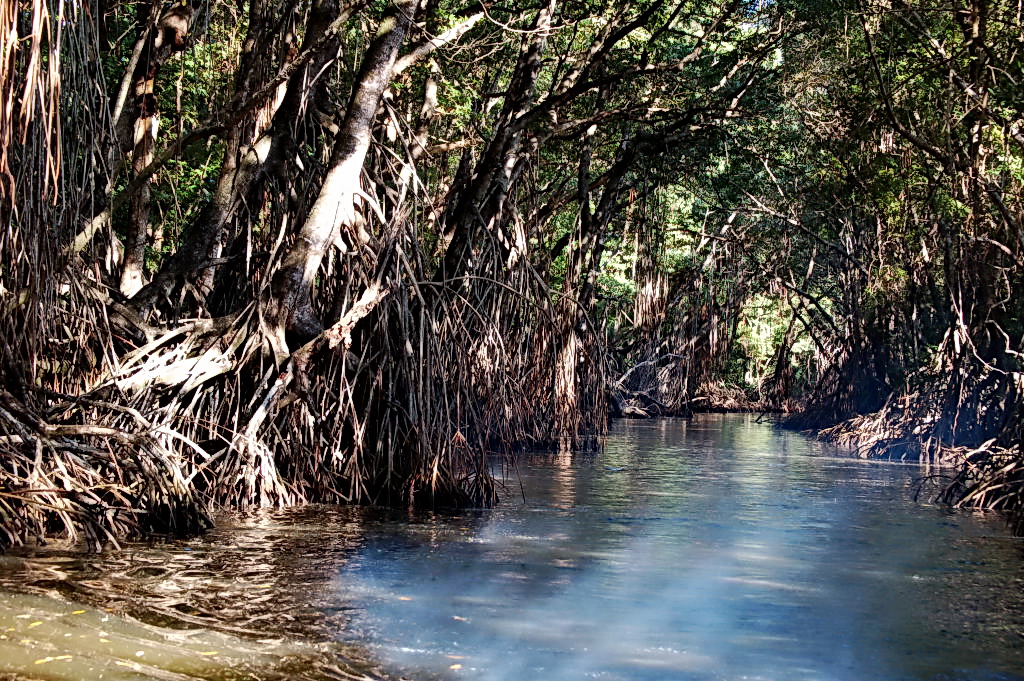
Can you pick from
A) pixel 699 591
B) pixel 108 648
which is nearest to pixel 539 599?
pixel 699 591

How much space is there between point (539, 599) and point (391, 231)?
4.07 m

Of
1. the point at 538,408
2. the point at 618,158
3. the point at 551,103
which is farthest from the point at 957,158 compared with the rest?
the point at 618,158

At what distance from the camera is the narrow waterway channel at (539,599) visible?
529 cm

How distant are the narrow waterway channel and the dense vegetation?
73cm

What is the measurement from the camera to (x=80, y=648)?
496cm

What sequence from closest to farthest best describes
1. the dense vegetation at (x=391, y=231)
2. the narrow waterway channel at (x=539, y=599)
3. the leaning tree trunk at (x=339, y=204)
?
the narrow waterway channel at (x=539, y=599)
the dense vegetation at (x=391, y=231)
the leaning tree trunk at (x=339, y=204)

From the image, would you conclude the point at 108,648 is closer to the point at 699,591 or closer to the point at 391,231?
the point at 699,591

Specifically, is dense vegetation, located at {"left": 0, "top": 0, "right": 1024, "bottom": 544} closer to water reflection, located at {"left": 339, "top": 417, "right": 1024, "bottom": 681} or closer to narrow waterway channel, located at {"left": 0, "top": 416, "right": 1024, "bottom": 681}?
narrow waterway channel, located at {"left": 0, "top": 416, "right": 1024, "bottom": 681}

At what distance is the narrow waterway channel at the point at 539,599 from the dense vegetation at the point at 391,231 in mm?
727

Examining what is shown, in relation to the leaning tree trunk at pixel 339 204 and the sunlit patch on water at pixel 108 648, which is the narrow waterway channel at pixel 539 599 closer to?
the sunlit patch on water at pixel 108 648

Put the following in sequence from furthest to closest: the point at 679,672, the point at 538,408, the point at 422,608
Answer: the point at 538,408 < the point at 422,608 < the point at 679,672

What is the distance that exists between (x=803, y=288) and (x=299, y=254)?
1838cm

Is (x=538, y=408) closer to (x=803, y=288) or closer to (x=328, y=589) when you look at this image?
(x=328, y=589)

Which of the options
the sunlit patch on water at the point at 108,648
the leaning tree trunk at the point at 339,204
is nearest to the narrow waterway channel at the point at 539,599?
the sunlit patch on water at the point at 108,648
